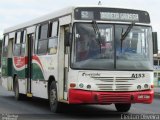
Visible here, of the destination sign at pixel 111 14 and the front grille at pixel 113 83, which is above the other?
the destination sign at pixel 111 14

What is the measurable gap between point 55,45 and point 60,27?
0.65 m

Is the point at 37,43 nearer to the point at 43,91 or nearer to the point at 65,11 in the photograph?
the point at 43,91

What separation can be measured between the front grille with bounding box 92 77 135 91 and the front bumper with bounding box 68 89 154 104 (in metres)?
0.14

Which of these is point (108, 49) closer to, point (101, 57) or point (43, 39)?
point (101, 57)

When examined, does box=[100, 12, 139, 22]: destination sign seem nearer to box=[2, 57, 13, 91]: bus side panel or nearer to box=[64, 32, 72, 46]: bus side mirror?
box=[64, 32, 72, 46]: bus side mirror

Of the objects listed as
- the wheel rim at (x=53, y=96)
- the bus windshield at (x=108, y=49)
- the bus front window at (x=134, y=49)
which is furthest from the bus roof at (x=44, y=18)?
the wheel rim at (x=53, y=96)

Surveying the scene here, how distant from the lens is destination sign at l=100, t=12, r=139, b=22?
50.8ft

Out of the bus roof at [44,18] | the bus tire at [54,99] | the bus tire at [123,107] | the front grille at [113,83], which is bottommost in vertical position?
the bus tire at [123,107]

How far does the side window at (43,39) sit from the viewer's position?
59.1 feet

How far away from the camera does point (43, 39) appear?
1827cm

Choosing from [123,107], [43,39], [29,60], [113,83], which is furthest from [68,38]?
[29,60]

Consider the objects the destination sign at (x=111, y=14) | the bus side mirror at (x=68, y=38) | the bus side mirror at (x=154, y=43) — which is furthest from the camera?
the bus side mirror at (x=154, y=43)

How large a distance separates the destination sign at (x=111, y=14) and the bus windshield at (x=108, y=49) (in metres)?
0.23

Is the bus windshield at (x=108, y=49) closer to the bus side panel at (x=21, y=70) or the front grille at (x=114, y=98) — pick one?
the front grille at (x=114, y=98)
